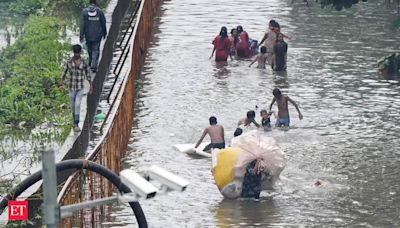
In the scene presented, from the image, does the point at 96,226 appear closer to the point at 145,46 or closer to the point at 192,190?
the point at 192,190

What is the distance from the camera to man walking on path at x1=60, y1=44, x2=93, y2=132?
22.9 m

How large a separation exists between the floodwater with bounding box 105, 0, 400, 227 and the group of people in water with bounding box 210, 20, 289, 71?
35 cm

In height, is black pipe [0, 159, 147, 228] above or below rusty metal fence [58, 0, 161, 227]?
above

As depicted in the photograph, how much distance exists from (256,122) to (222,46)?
260 inches

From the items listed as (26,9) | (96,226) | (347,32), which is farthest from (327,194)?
(26,9)

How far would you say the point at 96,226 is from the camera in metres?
18.2

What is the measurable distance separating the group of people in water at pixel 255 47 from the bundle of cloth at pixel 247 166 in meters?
10.4

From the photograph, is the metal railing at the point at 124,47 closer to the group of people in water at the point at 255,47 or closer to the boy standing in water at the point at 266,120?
the group of people in water at the point at 255,47

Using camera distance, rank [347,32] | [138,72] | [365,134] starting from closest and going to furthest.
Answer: [365,134] < [138,72] < [347,32]

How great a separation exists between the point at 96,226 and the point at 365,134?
8.22m

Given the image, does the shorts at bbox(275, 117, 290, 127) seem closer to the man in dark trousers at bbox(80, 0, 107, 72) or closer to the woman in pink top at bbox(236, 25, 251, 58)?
the man in dark trousers at bbox(80, 0, 107, 72)

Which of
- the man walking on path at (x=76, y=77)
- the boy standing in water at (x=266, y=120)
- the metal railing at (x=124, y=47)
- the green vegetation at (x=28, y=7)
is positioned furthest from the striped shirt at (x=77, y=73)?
the green vegetation at (x=28, y=7)

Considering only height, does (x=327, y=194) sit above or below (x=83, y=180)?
below

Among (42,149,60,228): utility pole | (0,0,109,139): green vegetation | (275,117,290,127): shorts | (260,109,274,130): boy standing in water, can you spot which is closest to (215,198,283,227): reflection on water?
(0,0,109,139): green vegetation
